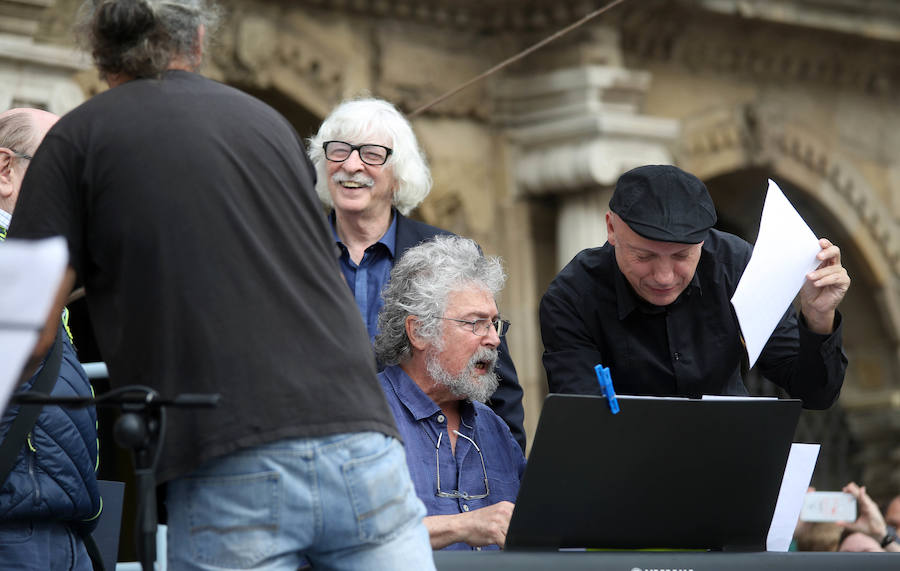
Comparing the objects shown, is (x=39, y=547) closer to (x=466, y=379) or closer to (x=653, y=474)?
(x=466, y=379)

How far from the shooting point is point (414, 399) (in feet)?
11.4

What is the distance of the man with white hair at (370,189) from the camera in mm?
4148

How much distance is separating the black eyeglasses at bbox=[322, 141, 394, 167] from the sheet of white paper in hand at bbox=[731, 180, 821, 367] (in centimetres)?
142

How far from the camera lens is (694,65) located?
27.7ft

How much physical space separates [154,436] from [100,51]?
0.66 meters

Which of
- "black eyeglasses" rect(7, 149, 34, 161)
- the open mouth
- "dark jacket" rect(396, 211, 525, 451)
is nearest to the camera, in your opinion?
"black eyeglasses" rect(7, 149, 34, 161)

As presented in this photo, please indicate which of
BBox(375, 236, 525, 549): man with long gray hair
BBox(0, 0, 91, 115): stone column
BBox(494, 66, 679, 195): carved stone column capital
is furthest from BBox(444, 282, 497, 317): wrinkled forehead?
BBox(494, 66, 679, 195): carved stone column capital

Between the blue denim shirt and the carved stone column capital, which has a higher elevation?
the carved stone column capital

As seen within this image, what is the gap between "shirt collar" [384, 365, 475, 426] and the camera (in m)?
3.44

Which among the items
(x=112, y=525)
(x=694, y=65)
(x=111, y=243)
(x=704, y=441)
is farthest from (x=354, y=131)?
(x=694, y=65)

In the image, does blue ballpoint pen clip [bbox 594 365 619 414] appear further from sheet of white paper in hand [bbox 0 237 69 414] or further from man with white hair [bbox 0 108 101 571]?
sheet of white paper in hand [bbox 0 237 69 414]

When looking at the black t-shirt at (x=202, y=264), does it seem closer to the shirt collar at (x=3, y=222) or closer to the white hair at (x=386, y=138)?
the shirt collar at (x=3, y=222)

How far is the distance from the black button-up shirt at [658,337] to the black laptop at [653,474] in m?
0.67

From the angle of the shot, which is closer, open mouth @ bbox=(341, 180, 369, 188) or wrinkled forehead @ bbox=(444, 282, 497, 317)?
wrinkled forehead @ bbox=(444, 282, 497, 317)
